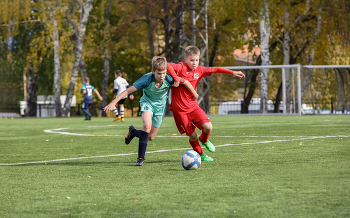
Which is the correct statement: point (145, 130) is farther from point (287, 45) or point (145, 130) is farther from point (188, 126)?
point (287, 45)

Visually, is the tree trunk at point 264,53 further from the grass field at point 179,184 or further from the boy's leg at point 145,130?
the boy's leg at point 145,130

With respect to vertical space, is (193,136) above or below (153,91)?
below

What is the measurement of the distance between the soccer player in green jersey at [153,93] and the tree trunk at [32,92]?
108 feet

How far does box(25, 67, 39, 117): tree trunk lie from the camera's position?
3822 cm

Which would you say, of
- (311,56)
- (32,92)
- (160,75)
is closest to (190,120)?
(160,75)

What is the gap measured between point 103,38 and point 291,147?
3112cm

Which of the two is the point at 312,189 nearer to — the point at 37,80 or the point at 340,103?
the point at 340,103

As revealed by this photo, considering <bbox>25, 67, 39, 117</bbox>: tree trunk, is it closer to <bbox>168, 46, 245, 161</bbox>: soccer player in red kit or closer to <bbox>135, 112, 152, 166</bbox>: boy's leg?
<bbox>168, 46, 245, 161</bbox>: soccer player in red kit

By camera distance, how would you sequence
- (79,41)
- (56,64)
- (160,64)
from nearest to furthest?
(160,64), (79,41), (56,64)

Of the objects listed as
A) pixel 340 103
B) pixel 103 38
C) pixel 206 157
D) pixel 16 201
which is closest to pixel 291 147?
pixel 206 157

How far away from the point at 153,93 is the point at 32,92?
3387 cm

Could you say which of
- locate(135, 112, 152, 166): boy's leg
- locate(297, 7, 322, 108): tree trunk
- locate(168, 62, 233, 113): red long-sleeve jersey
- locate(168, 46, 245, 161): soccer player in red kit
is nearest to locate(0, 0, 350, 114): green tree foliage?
locate(297, 7, 322, 108): tree trunk

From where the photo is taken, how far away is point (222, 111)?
29.4 metres

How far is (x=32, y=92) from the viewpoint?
1532 inches
